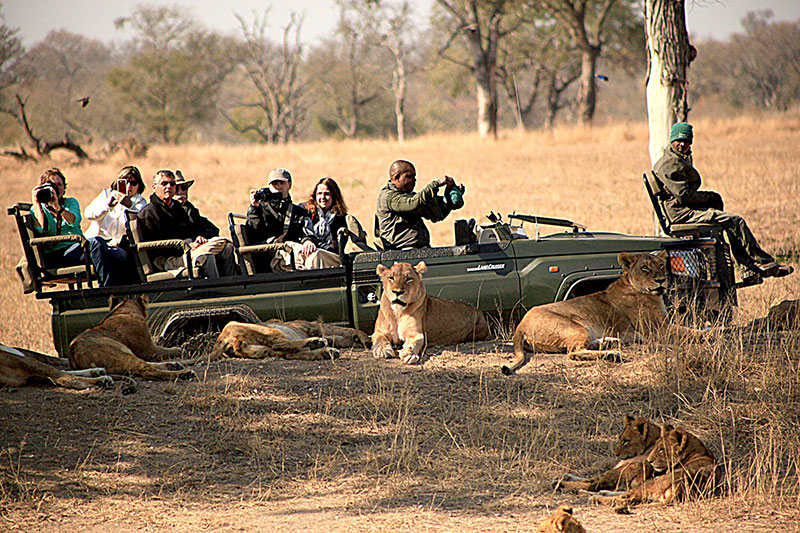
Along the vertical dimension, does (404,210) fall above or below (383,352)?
above

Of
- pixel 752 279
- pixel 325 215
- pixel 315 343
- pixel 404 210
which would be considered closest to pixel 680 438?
pixel 315 343

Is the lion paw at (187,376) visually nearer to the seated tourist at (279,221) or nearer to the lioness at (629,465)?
the seated tourist at (279,221)

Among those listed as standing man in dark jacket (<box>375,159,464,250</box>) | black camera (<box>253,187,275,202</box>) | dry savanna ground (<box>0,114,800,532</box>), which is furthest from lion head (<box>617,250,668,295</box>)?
black camera (<box>253,187,275,202</box>)

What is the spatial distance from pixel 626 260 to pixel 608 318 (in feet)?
1.58

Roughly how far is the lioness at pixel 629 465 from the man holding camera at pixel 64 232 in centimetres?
415

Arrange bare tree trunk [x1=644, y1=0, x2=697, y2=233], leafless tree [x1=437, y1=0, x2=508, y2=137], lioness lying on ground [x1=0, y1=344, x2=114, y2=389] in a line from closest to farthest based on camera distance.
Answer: lioness lying on ground [x1=0, y1=344, x2=114, y2=389], bare tree trunk [x1=644, y1=0, x2=697, y2=233], leafless tree [x1=437, y1=0, x2=508, y2=137]

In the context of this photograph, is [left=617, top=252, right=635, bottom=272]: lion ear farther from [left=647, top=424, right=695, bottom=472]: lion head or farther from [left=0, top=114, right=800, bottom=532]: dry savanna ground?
[left=647, top=424, right=695, bottom=472]: lion head

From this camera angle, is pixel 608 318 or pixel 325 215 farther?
pixel 325 215

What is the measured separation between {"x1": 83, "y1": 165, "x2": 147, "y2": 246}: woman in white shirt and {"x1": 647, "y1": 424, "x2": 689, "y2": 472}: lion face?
5.36m

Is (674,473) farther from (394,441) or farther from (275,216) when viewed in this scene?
(275,216)

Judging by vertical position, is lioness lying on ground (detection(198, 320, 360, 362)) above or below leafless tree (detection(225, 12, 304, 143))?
below

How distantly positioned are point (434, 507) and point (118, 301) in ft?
11.0

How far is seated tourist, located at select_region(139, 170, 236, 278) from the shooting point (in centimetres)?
689

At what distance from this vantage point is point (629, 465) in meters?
4.44
